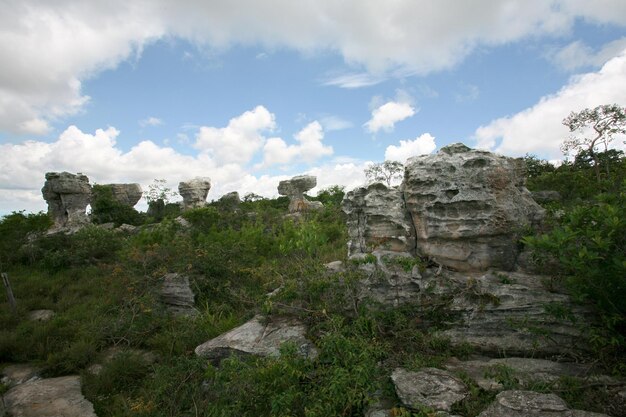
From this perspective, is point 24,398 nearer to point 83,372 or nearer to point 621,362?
point 83,372

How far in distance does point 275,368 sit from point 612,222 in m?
3.57

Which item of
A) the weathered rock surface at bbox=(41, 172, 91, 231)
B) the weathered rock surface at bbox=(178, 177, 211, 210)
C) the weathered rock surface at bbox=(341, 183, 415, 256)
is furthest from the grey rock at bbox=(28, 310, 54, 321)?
the weathered rock surface at bbox=(178, 177, 211, 210)

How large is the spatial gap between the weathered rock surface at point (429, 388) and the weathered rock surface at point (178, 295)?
540 cm

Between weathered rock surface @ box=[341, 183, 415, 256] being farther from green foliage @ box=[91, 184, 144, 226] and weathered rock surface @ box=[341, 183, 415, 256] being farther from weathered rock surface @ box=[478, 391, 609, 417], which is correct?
green foliage @ box=[91, 184, 144, 226]

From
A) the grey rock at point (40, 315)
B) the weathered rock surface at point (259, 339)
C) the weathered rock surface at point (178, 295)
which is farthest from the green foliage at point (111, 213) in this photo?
the weathered rock surface at point (259, 339)

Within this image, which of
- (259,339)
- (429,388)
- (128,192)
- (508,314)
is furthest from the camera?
(128,192)

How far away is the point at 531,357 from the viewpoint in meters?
4.17

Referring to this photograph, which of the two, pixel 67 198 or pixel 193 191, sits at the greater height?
pixel 193 191

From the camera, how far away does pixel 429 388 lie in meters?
3.51

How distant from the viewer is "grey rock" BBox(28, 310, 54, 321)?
25.0 feet

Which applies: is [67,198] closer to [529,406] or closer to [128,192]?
[128,192]

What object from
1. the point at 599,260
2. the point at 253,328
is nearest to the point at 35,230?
the point at 253,328

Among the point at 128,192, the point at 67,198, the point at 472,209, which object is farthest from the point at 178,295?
the point at 128,192

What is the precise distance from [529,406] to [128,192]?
34.1 meters
